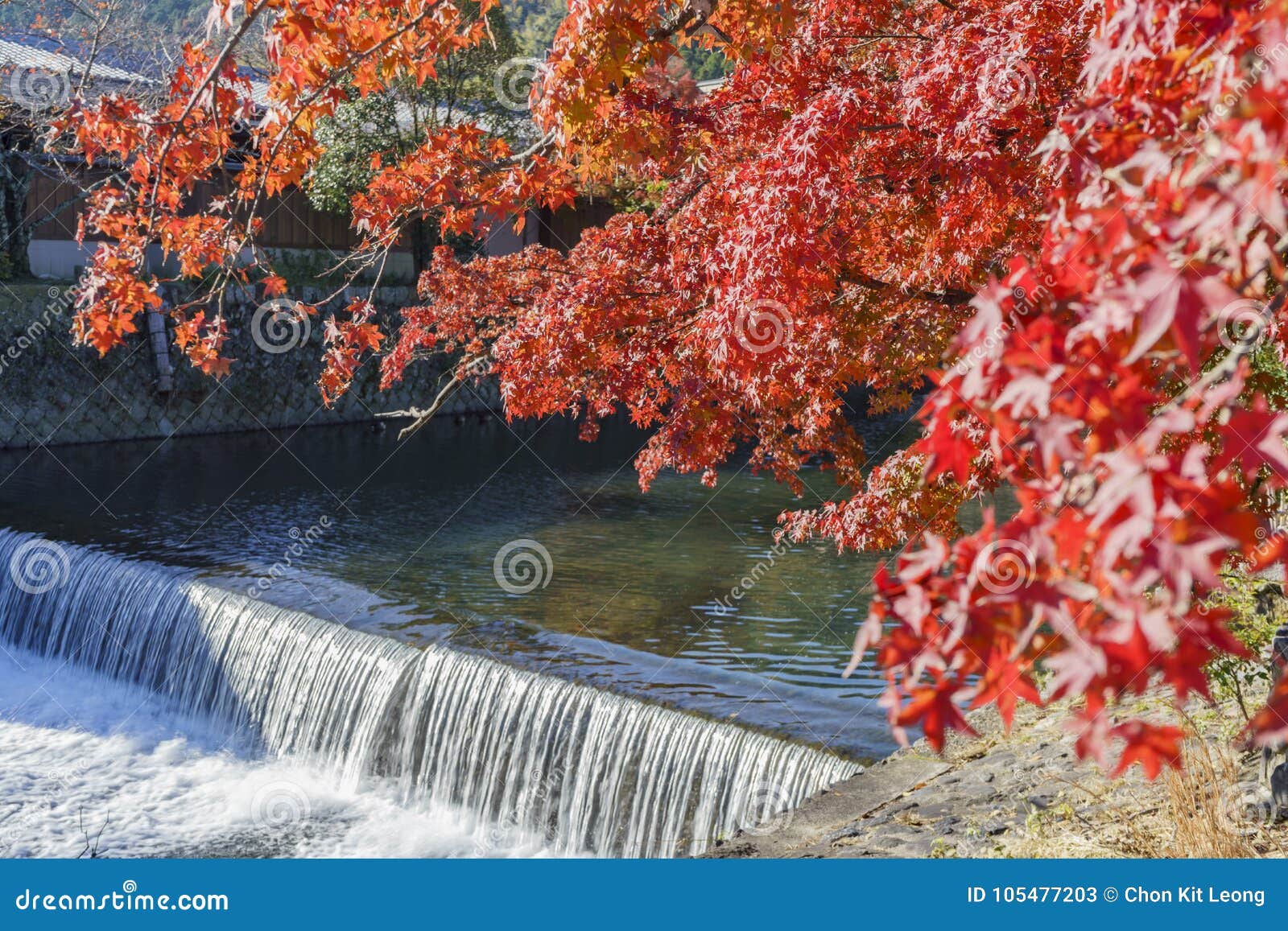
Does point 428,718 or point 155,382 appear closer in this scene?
point 428,718

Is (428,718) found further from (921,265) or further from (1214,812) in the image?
(1214,812)

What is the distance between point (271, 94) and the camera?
4684 millimetres

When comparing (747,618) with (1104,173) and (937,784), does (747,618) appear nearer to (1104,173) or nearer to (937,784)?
(937,784)

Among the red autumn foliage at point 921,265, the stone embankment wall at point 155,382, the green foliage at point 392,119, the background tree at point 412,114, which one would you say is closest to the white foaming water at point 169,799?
the red autumn foliage at point 921,265

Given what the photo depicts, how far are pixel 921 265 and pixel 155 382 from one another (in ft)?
43.2

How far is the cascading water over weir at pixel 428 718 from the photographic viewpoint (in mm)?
5629

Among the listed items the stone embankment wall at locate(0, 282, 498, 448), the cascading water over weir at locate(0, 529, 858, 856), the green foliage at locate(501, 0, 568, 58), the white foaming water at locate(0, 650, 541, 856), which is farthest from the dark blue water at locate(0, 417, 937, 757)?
the green foliage at locate(501, 0, 568, 58)

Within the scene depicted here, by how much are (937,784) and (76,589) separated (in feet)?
23.1

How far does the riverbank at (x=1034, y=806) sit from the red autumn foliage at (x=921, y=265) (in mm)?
329

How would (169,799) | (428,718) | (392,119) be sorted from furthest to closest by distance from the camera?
1. (392,119)
2. (169,799)
3. (428,718)

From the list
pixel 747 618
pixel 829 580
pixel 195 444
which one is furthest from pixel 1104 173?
pixel 195 444

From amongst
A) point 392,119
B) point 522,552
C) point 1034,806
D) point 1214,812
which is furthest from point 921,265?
point 392,119

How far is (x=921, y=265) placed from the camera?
477 cm

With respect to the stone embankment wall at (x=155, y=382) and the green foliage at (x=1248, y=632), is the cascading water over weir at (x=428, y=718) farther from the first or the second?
the stone embankment wall at (x=155, y=382)
